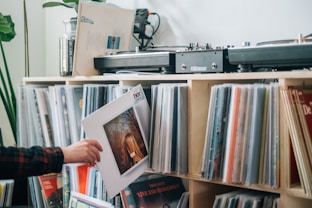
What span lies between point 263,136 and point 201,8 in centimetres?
84

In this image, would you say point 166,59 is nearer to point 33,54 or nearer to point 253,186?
point 253,186

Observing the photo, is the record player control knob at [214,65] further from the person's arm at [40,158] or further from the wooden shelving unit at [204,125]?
the person's arm at [40,158]

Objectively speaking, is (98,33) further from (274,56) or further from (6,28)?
(274,56)

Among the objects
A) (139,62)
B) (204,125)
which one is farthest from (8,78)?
(204,125)

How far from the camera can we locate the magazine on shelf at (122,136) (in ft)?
5.68

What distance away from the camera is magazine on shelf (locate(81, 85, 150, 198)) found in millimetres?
1731

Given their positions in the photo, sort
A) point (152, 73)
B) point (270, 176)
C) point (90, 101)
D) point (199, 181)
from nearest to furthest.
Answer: point (270, 176), point (199, 181), point (152, 73), point (90, 101)

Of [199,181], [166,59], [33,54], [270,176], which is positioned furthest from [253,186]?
[33,54]

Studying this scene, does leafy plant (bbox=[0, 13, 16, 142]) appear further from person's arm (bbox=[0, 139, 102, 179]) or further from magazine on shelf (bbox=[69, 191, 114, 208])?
person's arm (bbox=[0, 139, 102, 179])

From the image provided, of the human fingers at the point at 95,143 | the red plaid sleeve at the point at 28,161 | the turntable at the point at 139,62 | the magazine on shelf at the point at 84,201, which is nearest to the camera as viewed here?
the red plaid sleeve at the point at 28,161

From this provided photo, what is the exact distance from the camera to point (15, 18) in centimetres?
292

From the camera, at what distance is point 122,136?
1780mm

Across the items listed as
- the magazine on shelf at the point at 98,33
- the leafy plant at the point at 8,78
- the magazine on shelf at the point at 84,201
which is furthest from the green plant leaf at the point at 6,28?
the magazine on shelf at the point at 84,201

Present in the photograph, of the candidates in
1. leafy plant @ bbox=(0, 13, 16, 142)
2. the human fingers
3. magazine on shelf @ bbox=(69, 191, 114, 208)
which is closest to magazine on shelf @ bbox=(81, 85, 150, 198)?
the human fingers
